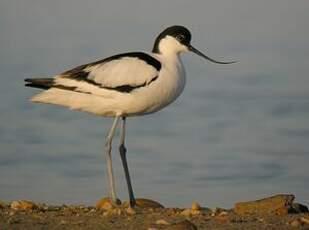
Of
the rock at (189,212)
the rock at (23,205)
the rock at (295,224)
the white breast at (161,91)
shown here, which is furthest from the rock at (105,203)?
the rock at (295,224)

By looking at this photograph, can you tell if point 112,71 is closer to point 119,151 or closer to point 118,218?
point 119,151

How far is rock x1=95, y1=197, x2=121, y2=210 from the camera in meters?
12.8

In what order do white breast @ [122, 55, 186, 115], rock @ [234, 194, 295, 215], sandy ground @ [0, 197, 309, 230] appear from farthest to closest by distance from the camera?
1. white breast @ [122, 55, 186, 115]
2. rock @ [234, 194, 295, 215]
3. sandy ground @ [0, 197, 309, 230]

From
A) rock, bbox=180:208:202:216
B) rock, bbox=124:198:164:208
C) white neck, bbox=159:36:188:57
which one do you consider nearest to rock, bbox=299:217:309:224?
rock, bbox=180:208:202:216

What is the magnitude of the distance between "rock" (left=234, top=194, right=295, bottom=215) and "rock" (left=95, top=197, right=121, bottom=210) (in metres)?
2.03

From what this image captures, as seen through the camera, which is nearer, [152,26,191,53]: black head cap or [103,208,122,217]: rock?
[103,208,122,217]: rock

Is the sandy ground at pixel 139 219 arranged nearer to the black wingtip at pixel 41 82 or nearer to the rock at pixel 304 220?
the rock at pixel 304 220

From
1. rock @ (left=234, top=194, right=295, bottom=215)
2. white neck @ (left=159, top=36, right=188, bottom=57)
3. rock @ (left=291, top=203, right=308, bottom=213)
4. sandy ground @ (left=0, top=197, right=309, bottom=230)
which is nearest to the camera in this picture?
sandy ground @ (left=0, top=197, right=309, bottom=230)

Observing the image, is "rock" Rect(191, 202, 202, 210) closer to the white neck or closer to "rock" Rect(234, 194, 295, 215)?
"rock" Rect(234, 194, 295, 215)

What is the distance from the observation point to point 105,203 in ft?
43.8

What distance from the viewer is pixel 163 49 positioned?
14.3 metres

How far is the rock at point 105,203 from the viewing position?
12.8 metres

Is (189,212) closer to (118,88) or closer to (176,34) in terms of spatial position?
(118,88)

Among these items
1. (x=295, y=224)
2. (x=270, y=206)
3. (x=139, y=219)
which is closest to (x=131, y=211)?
(x=139, y=219)
